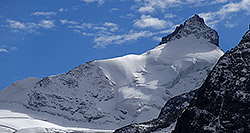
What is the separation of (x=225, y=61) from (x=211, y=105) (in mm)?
4595

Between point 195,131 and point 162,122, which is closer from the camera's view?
point 195,131

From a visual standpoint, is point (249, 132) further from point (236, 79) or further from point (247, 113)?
point (236, 79)

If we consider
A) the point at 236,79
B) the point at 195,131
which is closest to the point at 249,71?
the point at 236,79

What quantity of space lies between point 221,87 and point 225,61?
286 centimetres

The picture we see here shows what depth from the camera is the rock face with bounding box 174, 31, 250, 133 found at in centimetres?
4000

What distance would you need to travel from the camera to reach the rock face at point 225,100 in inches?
1575

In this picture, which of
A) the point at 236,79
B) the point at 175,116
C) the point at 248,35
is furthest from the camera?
the point at 175,116

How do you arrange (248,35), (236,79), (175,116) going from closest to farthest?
(236,79)
(248,35)
(175,116)

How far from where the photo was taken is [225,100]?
1622 inches

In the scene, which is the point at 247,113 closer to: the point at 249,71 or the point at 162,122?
the point at 249,71

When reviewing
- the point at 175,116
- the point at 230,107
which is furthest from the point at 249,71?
the point at 175,116

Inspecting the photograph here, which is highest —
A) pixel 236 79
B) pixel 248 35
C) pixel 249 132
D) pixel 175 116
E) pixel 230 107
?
pixel 175 116

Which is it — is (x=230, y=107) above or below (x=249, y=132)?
above

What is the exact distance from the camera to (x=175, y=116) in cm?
7325
